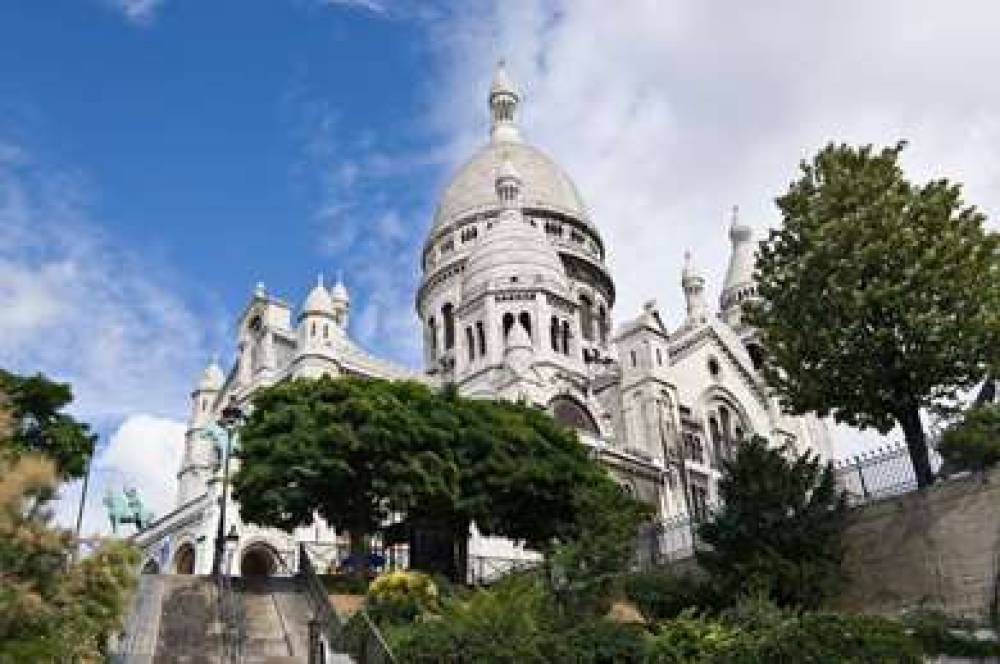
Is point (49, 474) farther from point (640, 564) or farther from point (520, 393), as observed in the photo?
point (520, 393)

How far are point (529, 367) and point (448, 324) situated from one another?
19.8m

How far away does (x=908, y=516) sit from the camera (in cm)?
2316

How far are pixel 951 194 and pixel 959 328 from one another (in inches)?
125

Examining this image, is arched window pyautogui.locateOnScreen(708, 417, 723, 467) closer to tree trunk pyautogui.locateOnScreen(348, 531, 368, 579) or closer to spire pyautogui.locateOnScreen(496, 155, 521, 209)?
spire pyautogui.locateOnScreen(496, 155, 521, 209)

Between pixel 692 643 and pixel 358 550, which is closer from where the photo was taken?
pixel 692 643

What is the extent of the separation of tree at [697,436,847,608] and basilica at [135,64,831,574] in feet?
47.5

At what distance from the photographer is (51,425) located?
88.1 ft

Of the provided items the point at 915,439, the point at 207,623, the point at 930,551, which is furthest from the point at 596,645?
the point at 915,439

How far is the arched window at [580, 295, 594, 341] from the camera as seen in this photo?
6594cm

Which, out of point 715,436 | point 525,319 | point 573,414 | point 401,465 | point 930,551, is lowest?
point 930,551

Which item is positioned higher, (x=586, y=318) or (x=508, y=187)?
(x=508, y=187)

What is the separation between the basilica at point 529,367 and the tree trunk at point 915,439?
638 inches

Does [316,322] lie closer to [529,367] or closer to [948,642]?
[529,367]

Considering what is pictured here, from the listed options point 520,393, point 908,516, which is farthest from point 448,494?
point 520,393
